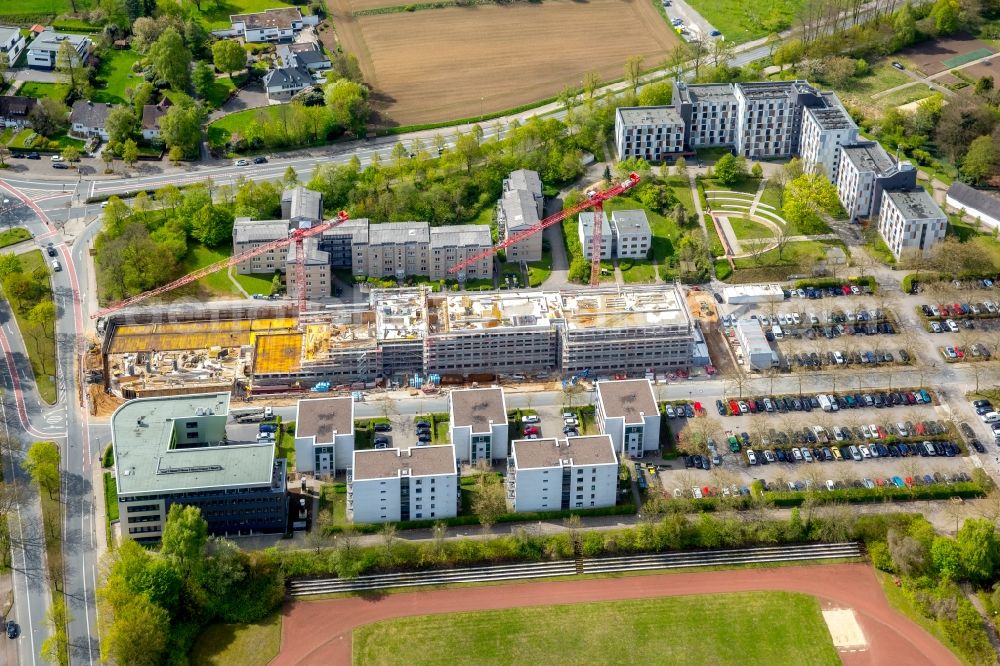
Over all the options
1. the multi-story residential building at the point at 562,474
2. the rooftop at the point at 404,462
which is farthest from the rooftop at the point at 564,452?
the rooftop at the point at 404,462

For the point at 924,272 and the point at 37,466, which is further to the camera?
the point at 924,272

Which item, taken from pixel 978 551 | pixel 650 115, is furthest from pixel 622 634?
pixel 650 115

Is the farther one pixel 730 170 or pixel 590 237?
pixel 730 170

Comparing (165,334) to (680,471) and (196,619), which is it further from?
(680,471)

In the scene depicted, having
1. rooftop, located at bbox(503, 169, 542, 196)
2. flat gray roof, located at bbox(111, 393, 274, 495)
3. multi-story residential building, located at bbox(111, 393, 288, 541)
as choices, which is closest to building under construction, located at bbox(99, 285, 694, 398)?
flat gray roof, located at bbox(111, 393, 274, 495)

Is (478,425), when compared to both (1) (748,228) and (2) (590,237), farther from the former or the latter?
(1) (748,228)

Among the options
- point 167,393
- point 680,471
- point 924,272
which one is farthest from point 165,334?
point 924,272
